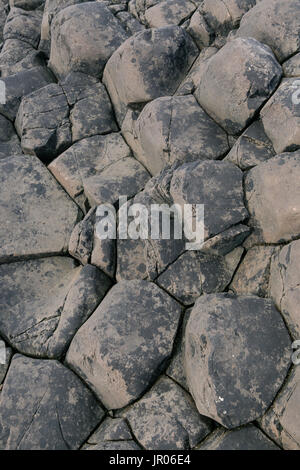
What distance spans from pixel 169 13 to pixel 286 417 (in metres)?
4.32

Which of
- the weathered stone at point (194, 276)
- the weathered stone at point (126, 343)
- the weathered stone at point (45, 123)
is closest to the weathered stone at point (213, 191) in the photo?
the weathered stone at point (194, 276)

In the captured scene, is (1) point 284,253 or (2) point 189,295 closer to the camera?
(1) point 284,253

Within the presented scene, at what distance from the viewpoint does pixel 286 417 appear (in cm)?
283

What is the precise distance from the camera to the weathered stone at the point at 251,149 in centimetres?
361

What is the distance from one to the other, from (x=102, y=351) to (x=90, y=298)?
1.62ft

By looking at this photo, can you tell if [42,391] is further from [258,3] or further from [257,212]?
[258,3]

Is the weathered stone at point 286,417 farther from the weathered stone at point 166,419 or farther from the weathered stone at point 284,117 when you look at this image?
the weathered stone at point 284,117

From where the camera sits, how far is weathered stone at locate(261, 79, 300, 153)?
11.1 feet

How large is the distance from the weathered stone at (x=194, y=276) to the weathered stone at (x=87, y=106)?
1.90 m

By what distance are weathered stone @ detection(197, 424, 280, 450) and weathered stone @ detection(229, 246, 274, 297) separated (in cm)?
93

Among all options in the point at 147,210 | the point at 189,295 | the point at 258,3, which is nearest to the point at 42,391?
the point at 189,295

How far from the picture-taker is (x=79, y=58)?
496 centimetres

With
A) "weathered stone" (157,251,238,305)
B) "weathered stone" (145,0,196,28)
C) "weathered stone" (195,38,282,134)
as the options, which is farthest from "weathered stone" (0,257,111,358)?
"weathered stone" (145,0,196,28)

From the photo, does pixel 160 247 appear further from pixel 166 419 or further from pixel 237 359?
pixel 166 419
